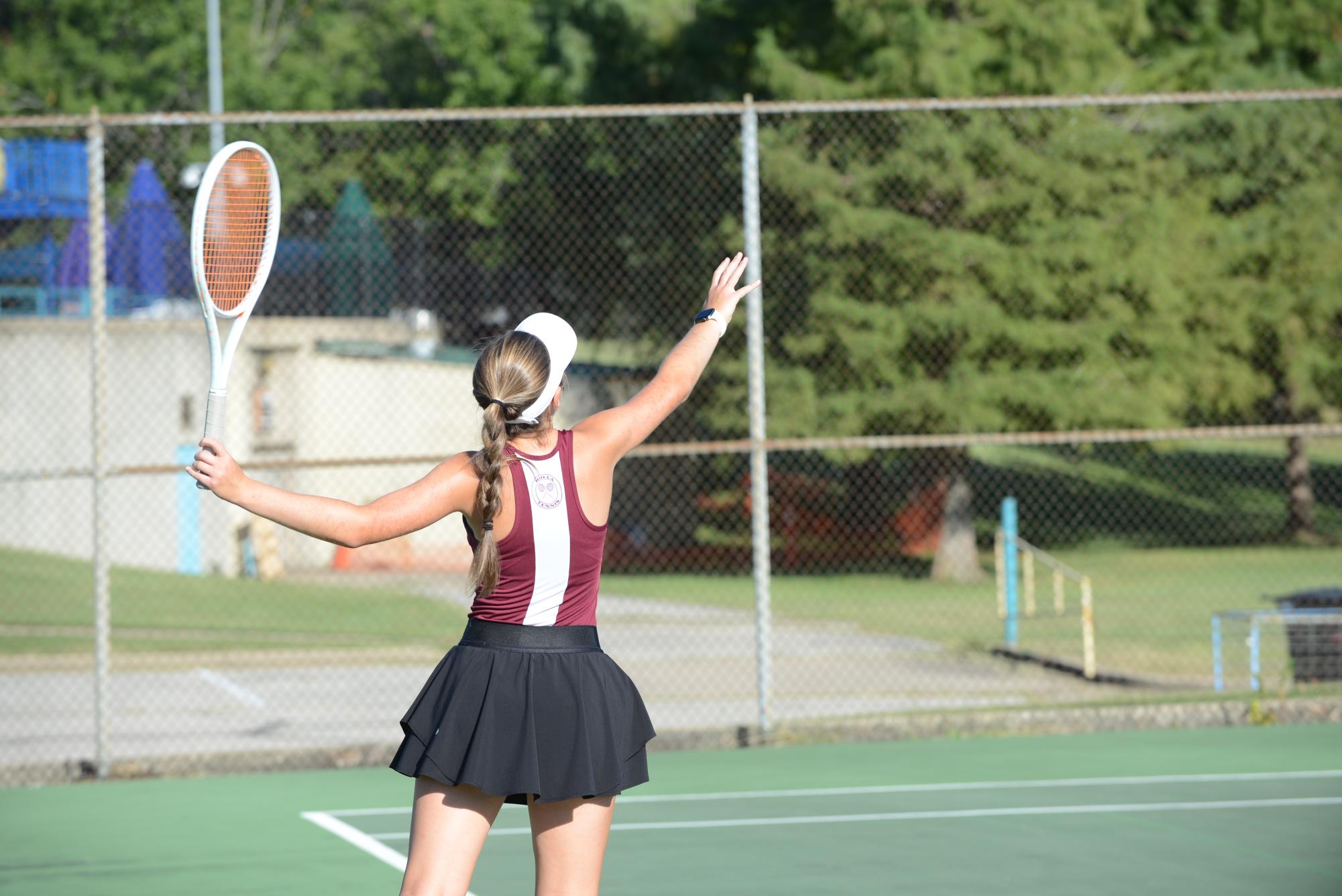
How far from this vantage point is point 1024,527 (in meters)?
36.9

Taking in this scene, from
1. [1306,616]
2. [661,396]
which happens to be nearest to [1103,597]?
[1306,616]

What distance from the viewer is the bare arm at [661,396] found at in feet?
14.1

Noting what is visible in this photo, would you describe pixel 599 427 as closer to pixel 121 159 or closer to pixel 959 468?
pixel 959 468

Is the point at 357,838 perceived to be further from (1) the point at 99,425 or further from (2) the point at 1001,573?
(2) the point at 1001,573

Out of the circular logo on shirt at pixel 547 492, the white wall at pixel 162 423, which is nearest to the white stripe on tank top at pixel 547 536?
the circular logo on shirt at pixel 547 492

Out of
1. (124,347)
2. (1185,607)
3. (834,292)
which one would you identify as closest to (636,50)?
(834,292)

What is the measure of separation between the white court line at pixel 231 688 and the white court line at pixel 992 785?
8157 millimetres

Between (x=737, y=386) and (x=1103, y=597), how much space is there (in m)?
7.00

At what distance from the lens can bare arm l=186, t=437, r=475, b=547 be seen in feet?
12.6

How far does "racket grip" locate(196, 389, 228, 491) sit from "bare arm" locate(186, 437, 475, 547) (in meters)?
0.07

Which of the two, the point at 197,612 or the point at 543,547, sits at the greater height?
the point at 543,547

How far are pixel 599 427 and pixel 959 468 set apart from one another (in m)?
26.8

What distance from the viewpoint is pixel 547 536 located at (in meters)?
4.13

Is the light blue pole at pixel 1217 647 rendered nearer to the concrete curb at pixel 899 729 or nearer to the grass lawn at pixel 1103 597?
the grass lawn at pixel 1103 597
